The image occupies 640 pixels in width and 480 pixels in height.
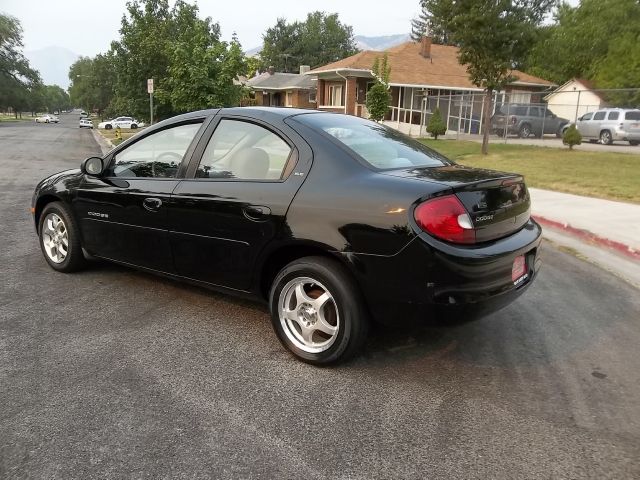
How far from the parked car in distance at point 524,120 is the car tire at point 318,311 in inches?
1039

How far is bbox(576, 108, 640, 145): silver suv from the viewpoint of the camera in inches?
917

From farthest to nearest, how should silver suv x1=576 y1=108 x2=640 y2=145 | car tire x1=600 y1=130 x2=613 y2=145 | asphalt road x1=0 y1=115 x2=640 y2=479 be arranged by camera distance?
car tire x1=600 y1=130 x2=613 y2=145
silver suv x1=576 y1=108 x2=640 y2=145
asphalt road x1=0 y1=115 x2=640 y2=479

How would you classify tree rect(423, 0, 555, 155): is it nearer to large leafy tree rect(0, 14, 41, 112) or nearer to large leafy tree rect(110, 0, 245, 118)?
large leafy tree rect(110, 0, 245, 118)

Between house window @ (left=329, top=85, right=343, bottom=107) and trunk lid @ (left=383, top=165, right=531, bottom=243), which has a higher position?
house window @ (left=329, top=85, right=343, bottom=107)

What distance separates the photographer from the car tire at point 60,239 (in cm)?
502

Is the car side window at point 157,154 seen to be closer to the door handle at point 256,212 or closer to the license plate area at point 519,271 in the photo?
the door handle at point 256,212

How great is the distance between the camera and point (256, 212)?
11.7 ft

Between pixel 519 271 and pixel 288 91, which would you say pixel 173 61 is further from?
pixel 288 91

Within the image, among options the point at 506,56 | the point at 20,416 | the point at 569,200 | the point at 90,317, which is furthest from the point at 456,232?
the point at 506,56

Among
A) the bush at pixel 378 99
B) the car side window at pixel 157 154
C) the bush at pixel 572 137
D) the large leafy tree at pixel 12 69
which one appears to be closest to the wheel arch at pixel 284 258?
the car side window at pixel 157 154

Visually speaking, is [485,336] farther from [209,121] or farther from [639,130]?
[639,130]

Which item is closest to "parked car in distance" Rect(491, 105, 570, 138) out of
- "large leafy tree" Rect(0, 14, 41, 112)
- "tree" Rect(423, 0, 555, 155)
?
"tree" Rect(423, 0, 555, 155)

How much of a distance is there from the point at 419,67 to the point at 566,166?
806 inches

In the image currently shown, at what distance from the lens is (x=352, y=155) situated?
11.4 feet
